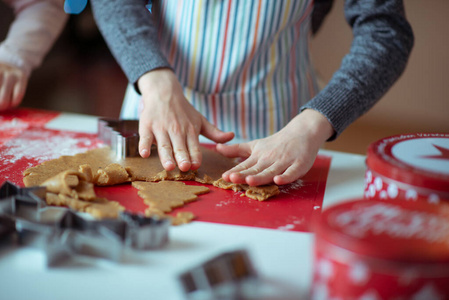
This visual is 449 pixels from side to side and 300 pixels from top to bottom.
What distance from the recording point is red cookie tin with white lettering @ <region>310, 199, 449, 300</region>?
18.3 inches

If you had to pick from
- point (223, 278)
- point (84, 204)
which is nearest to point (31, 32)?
point (84, 204)

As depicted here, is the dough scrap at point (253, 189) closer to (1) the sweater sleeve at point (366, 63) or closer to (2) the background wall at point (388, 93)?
(1) the sweater sleeve at point (366, 63)

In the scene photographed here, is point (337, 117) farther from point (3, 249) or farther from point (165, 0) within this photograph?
point (3, 249)

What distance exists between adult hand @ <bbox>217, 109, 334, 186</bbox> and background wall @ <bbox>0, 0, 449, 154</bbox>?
6.15 ft

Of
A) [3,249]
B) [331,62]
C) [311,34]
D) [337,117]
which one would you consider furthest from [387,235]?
[331,62]

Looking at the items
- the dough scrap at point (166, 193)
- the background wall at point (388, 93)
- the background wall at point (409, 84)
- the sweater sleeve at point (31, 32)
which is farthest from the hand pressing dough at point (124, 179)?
the background wall at point (409, 84)

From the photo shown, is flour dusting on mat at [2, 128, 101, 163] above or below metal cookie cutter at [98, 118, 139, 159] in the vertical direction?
below

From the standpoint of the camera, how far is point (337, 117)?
1.09m

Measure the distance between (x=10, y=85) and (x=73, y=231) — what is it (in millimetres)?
982

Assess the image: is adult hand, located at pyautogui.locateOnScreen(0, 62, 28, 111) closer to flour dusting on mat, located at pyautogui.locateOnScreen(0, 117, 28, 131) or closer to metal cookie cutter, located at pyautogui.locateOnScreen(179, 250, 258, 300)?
flour dusting on mat, located at pyautogui.locateOnScreen(0, 117, 28, 131)

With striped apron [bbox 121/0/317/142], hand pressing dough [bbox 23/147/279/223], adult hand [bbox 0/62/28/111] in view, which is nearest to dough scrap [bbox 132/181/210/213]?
hand pressing dough [bbox 23/147/279/223]

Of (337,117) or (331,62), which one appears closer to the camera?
(337,117)

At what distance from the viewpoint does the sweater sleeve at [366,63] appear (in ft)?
3.63

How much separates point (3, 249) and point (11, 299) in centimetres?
13
